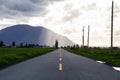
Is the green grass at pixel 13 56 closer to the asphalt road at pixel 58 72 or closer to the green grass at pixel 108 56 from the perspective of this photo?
the asphalt road at pixel 58 72

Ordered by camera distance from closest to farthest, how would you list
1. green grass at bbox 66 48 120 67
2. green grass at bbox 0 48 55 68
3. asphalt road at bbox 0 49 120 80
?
asphalt road at bbox 0 49 120 80
green grass at bbox 0 48 55 68
green grass at bbox 66 48 120 67

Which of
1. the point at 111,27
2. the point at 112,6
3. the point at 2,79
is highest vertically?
the point at 112,6

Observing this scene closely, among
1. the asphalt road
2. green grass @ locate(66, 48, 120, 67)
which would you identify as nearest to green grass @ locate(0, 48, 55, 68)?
the asphalt road

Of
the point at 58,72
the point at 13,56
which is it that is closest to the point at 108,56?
the point at 13,56

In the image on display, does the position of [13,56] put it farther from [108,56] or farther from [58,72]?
[108,56]

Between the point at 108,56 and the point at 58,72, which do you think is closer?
the point at 58,72

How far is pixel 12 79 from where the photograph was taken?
9.91m

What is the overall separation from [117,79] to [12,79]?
175 inches

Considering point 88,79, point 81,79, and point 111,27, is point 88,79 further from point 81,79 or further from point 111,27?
point 111,27

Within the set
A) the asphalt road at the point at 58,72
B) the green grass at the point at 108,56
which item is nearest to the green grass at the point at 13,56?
the asphalt road at the point at 58,72

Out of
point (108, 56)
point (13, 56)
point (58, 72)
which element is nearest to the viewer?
point (58, 72)

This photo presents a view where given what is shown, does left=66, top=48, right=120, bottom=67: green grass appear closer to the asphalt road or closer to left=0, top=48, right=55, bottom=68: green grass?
the asphalt road

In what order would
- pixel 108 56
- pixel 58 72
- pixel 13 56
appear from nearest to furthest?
pixel 58 72, pixel 13 56, pixel 108 56

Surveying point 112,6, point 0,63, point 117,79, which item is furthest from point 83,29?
point 117,79
